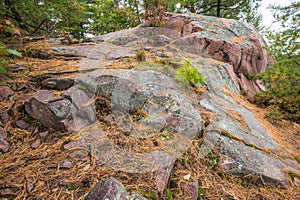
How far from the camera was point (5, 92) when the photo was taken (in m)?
1.85

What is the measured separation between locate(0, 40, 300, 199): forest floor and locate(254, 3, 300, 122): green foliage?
2318mm

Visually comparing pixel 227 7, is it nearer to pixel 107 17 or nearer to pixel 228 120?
pixel 107 17

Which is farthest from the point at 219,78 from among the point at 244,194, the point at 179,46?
the point at 244,194

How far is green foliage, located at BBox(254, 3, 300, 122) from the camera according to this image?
314cm

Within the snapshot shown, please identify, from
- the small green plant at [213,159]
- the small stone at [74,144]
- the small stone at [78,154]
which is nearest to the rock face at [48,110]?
the small stone at [74,144]

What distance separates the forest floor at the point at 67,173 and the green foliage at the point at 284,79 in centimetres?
232

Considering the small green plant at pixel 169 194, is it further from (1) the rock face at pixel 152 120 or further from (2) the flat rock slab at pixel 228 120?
(2) the flat rock slab at pixel 228 120

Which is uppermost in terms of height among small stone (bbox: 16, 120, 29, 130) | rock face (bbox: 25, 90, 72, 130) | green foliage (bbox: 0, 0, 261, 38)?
green foliage (bbox: 0, 0, 261, 38)

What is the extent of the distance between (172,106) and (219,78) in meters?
1.88

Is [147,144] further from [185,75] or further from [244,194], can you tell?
[185,75]

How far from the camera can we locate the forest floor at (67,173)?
1.14m

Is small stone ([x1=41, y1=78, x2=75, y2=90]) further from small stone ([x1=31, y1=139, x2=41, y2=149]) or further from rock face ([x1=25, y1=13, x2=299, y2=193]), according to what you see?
small stone ([x1=31, y1=139, x2=41, y2=149])

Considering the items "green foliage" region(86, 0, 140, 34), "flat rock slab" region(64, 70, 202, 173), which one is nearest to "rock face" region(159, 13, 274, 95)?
"flat rock slab" region(64, 70, 202, 173)

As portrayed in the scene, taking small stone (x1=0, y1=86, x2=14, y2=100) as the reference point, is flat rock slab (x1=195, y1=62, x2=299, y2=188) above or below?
below
